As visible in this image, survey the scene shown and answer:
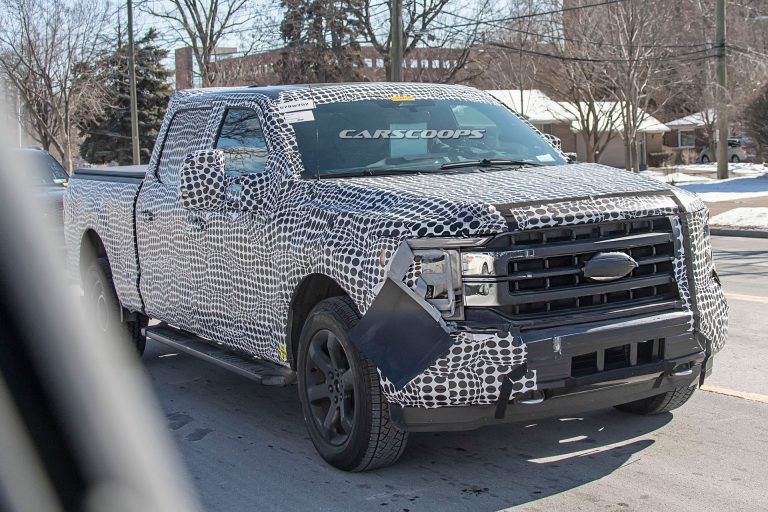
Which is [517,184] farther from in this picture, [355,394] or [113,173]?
[113,173]

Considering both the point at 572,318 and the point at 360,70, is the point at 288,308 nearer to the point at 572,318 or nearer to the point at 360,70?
the point at 572,318

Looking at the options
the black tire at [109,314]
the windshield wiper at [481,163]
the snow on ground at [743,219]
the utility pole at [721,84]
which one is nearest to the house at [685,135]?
the utility pole at [721,84]

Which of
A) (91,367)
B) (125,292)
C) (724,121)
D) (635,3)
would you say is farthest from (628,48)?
(91,367)

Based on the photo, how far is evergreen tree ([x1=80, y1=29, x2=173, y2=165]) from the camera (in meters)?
52.8

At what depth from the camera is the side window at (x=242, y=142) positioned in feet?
19.2

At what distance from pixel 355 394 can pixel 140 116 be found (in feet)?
172

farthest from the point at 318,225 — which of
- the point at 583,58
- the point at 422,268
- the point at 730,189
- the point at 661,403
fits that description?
the point at 583,58

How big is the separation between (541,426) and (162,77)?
5282 centimetres

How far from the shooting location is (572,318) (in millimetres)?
4352

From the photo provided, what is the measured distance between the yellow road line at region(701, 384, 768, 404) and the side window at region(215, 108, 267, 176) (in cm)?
321

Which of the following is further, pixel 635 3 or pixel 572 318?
pixel 635 3

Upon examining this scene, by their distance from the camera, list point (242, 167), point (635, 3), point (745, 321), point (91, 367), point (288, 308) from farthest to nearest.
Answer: point (635, 3) → point (745, 321) → point (242, 167) → point (288, 308) → point (91, 367)

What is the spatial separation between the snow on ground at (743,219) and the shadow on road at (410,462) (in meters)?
13.7

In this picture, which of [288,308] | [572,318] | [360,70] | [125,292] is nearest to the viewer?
[572,318]
